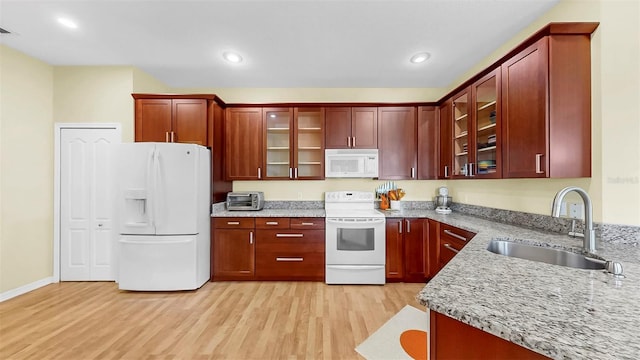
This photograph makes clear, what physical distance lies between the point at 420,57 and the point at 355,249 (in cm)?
245

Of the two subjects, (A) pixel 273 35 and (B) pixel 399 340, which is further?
(A) pixel 273 35

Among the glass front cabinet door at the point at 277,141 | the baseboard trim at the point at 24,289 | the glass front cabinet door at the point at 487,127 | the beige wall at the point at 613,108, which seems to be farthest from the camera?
the glass front cabinet door at the point at 277,141

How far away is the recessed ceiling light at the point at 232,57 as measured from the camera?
274 cm

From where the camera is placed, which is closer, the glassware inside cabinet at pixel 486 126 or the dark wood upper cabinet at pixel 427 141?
the glassware inside cabinet at pixel 486 126

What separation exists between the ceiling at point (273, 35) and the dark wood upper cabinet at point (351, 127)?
0.46 meters

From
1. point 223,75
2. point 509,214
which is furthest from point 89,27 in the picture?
point 509,214

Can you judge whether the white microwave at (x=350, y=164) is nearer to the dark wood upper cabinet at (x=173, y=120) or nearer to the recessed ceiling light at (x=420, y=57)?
the recessed ceiling light at (x=420, y=57)

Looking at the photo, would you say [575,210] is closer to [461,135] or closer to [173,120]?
[461,135]

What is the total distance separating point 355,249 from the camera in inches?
120

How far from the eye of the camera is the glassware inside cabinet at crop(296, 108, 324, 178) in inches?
137

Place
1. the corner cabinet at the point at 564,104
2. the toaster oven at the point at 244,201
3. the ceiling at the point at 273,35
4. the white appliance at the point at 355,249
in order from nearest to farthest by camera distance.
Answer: the corner cabinet at the point at 564,104 → the ceiling at the point at 273,35 → the white appliance at the point at 355,249 → the toaster oven at the point at 244,201

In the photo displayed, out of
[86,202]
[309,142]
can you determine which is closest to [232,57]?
[309,142]

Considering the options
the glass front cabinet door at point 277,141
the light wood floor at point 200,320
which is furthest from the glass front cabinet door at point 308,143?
the light wood floor at point 200,320

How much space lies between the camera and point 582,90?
5.55 feet
